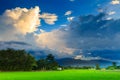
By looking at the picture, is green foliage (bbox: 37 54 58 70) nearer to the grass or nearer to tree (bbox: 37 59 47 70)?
tree (bbox: 37 59 47 70)

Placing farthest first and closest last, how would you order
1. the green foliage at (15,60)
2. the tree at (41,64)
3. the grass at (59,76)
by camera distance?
the tree at (41,64) → the green foliage at (15,60) → the grass at (59,76)

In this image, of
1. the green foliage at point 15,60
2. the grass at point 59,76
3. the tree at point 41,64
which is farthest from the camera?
the tree at point 41,64

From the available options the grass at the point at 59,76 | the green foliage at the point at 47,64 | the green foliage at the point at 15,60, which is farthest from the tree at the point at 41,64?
the grass at the point at 59,76

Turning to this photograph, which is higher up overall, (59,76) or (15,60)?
(15,60)

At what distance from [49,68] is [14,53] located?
27.9 feet

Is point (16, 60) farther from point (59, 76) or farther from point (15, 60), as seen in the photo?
point (59, 76)

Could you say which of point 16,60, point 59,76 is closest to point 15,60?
point 16,60

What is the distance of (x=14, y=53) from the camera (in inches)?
1971

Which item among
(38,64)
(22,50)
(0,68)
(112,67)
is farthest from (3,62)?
(112,67)

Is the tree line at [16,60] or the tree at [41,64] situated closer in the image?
the tree line at [16,60]

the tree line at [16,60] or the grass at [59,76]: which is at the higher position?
the tree line at [16,60]

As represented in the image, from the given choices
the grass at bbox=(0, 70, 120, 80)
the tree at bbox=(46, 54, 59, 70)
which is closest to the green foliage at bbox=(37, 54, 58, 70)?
the tree at bbox=(46, 54, 59, 70)

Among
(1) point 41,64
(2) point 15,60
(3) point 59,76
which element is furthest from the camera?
(1) point 41,64

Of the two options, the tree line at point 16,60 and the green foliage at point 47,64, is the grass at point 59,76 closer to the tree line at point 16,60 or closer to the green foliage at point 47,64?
the tree line at point 16,60
